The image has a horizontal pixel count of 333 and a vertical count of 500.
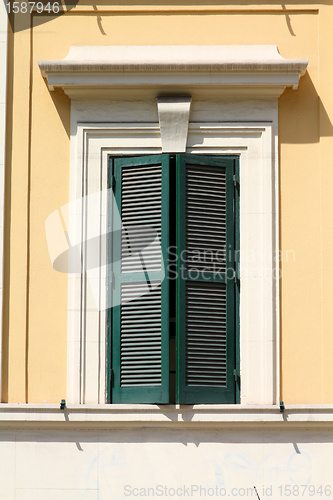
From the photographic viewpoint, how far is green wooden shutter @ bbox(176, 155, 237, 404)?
37.8ft

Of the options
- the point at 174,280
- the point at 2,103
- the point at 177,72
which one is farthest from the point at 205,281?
the point at 2,103

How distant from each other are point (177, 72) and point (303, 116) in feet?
4.47

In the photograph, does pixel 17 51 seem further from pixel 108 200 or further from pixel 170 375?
pixel 170 375

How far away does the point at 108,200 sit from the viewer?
1189 centimetres

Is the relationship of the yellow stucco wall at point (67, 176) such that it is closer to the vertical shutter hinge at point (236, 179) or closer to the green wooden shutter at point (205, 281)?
the vertical shutter hinge at point (236, 179)

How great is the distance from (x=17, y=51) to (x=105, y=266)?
95.1 inches

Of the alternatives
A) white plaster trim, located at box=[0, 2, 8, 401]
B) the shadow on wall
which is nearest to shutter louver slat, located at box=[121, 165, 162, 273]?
white plaster trim, located at box=[0, 2, 8, 401]

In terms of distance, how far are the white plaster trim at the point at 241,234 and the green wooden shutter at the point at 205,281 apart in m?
0.13

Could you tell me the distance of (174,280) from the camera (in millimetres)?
11703

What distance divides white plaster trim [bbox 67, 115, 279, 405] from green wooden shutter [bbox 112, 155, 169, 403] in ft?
0.51

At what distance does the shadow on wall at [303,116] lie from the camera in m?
12.0

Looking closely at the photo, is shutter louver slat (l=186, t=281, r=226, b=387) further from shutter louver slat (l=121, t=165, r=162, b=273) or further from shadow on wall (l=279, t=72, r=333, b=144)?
shadow on wall (l=279, t=72, r=333, b=144)
